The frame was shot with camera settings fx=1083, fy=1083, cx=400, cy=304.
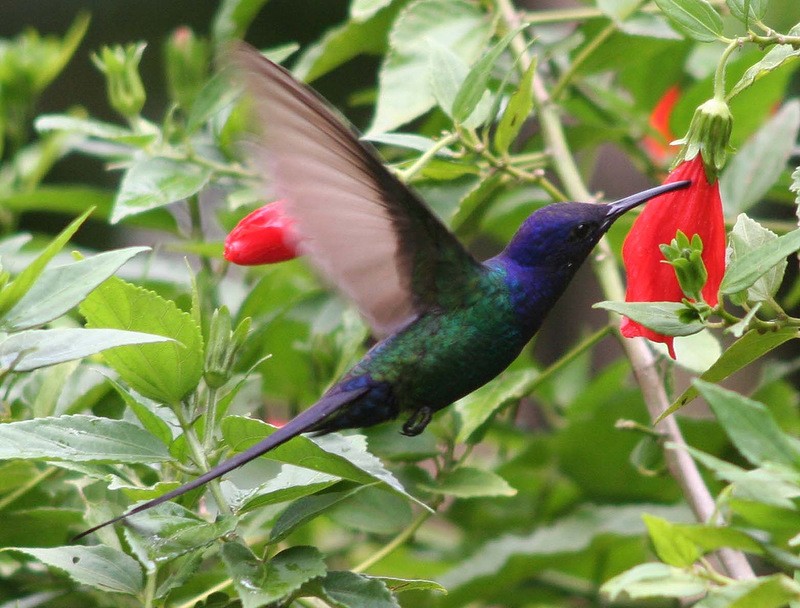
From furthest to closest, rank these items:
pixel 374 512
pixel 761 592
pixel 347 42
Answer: pixel 347 42 → pixel 374 512 → pixel 761 592

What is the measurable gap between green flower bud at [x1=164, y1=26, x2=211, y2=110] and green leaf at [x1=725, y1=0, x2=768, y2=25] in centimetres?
86

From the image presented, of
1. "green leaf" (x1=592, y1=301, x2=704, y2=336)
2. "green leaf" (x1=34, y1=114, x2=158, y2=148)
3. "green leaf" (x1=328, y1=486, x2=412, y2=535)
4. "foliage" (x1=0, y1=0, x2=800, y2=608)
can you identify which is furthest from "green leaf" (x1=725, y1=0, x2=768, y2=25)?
"green leaf" (x1=34, y1=114, x2=158, y2=148)

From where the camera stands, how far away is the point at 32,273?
749 millimetres

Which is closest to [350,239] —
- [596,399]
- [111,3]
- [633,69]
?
[596,399]

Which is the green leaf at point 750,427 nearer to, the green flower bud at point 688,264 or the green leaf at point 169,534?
the green flower bud at point 688,264

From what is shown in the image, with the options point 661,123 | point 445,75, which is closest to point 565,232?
point 445,75

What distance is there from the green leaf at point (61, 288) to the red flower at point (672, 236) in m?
0.41

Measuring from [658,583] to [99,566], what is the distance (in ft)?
1.37

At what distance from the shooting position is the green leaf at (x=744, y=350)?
777mm

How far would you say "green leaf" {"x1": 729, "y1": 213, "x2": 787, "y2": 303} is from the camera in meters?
0.77

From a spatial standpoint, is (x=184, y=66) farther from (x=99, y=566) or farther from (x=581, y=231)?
(x=99, y=566)

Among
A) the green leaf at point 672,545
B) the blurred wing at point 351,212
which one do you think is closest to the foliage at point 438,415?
the green leaf at point 672,545

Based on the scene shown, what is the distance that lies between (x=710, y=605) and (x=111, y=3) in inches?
150

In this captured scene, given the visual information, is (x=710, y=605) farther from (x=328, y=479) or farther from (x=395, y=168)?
(x=395, y=168)
